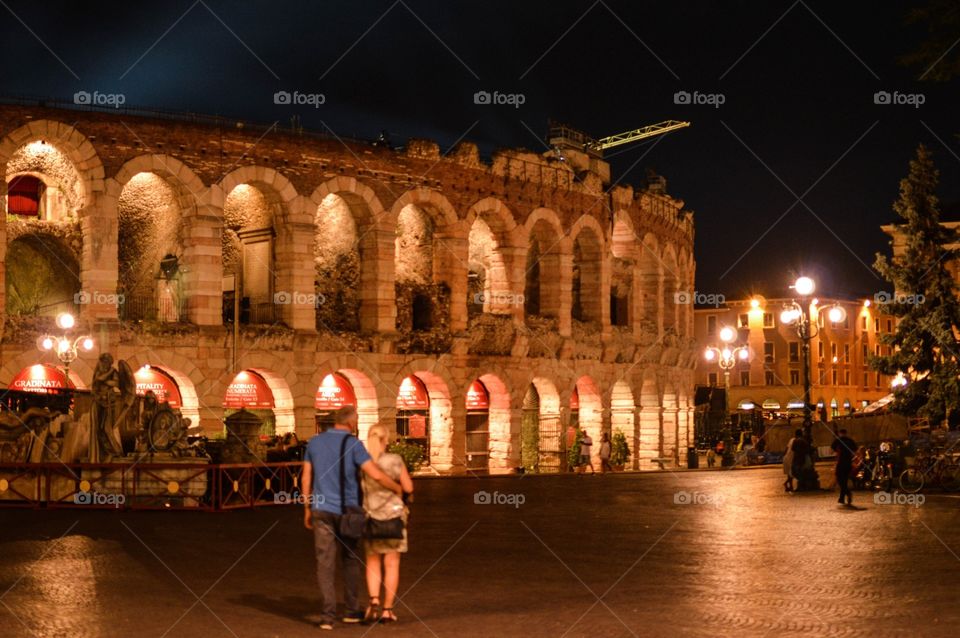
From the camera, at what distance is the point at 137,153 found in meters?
31.9

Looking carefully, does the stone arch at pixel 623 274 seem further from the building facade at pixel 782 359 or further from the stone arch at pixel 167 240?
the building facade at pixel 782 359

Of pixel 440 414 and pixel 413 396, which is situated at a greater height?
pixel 413 396

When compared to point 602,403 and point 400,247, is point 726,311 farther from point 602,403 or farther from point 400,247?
point 400,247

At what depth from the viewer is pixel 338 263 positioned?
122ft

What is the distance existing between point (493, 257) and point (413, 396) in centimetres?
569

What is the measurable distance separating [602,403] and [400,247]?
34.3ft

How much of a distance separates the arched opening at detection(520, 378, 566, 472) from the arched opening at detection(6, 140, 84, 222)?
16909mm

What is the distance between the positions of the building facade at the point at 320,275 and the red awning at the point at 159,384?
0.17ft

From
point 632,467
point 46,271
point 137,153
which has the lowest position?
point 632,467

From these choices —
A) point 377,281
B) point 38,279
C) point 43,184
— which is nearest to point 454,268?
point 377,281

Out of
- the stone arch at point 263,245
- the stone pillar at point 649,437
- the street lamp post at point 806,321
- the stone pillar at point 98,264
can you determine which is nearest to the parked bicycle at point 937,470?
the street lamp post at point 806,321

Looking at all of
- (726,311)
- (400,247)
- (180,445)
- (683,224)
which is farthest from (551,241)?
(726,311)

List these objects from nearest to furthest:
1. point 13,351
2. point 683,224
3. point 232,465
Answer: point 232,465 < point 13,351 < point 683,224

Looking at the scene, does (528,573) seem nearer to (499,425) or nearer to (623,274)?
(499,425)
